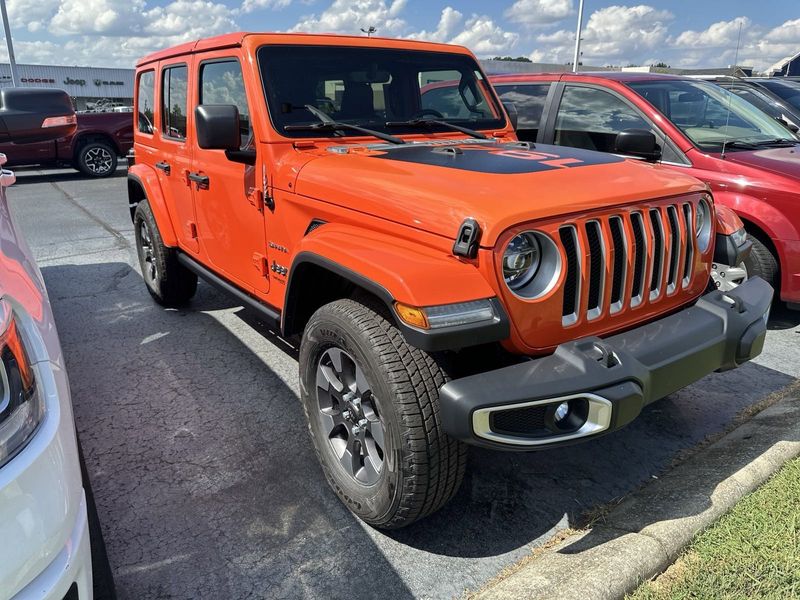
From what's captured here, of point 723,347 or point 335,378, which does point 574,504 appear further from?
point 335,378

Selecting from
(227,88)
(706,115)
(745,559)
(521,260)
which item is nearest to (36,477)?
(521,260)

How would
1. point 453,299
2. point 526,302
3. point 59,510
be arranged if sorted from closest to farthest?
point 59,510
point 453,299
point 526,302

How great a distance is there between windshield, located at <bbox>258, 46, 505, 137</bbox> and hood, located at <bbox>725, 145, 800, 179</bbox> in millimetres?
1992

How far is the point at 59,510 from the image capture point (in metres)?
1.41

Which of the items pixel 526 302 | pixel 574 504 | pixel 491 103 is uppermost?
pixel 491 103

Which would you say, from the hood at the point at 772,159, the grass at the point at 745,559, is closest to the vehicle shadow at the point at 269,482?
the grass at the point at 745,559

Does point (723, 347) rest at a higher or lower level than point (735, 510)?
higher

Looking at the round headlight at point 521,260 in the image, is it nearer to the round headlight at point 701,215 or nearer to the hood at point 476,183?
the hood at point 476,183

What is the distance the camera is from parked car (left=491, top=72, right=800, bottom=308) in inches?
174

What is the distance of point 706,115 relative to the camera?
5.20 meters

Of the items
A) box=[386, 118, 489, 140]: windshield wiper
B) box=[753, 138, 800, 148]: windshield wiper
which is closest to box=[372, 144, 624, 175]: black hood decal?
box=[386, 118, 489, 140]: windshield wiper

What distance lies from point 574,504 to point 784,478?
34.7 inches

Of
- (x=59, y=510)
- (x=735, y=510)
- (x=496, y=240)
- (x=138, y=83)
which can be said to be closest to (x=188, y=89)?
(x=138, y=83)

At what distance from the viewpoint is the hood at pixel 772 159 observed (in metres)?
4.45
